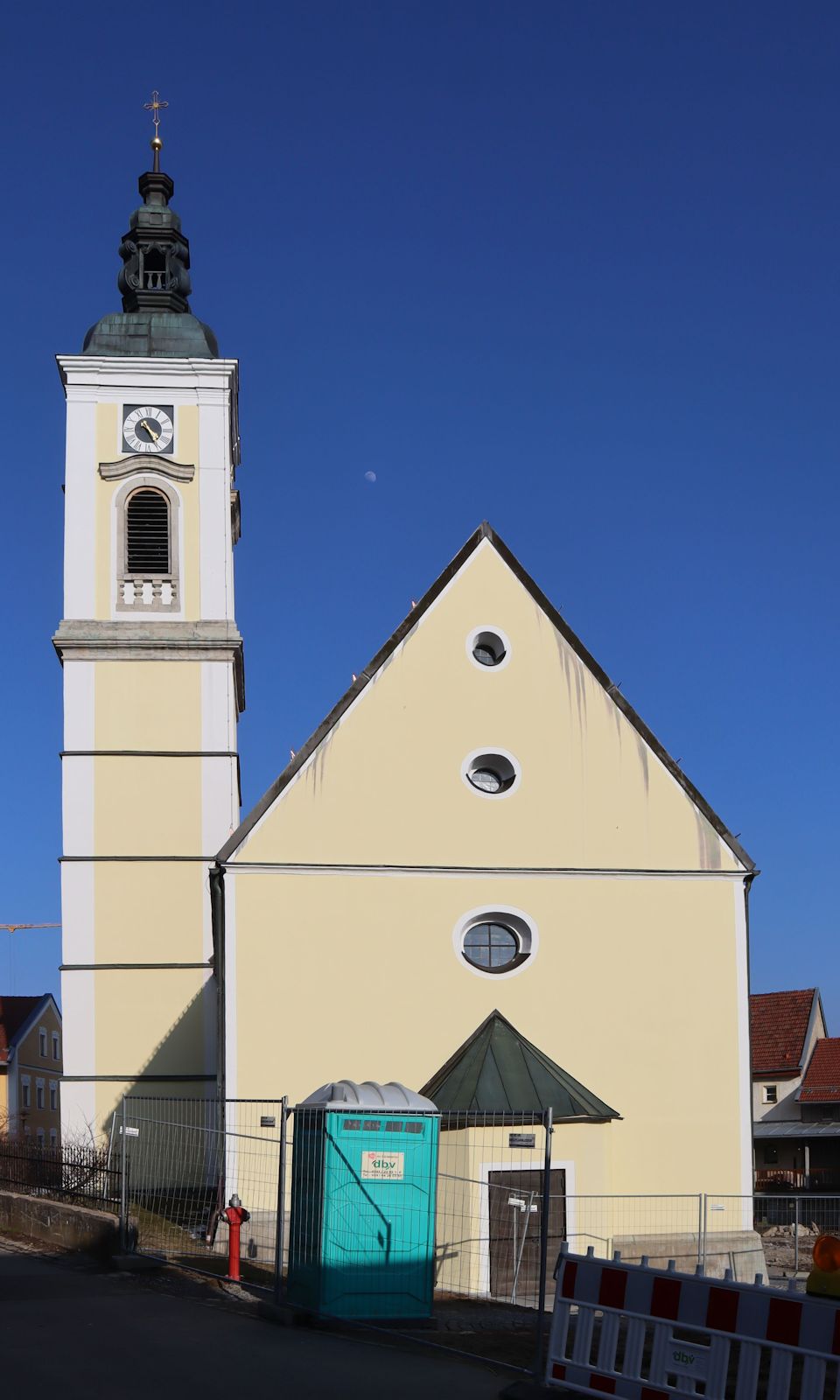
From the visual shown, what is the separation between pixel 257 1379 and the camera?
9828 millimetres

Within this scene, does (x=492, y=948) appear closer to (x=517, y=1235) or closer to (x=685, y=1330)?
(x=517, y=1235)

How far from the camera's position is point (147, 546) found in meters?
33.2

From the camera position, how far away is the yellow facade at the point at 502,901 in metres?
20.9

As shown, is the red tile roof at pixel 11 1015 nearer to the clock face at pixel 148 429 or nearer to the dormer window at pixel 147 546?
the dormer window at pixel 147 546

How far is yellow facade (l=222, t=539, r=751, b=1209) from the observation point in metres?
20.9

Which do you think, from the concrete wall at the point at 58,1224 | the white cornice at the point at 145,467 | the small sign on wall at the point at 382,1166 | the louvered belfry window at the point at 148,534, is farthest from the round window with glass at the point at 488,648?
the white cornice at the point at 145,467

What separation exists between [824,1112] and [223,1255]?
112 ft

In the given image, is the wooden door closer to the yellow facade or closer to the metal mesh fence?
the metal mesh fence

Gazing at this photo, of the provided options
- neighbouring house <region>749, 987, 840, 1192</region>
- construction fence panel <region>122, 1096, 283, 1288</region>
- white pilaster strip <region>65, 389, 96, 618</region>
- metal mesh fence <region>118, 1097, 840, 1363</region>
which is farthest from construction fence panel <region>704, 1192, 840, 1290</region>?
white pilaster strip <region>65, 389, 96, 618</region>

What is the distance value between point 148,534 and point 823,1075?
28149 millimetres

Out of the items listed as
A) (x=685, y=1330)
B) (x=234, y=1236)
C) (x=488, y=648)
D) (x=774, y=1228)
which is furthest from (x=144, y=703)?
(x=685, y=1330)

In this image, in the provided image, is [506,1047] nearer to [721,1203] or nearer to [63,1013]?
[721,1203]

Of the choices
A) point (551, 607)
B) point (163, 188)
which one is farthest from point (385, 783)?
point (163, 188)

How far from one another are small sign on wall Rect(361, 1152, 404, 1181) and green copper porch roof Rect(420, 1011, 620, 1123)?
20.0 feet
